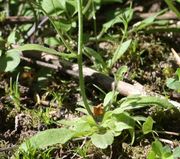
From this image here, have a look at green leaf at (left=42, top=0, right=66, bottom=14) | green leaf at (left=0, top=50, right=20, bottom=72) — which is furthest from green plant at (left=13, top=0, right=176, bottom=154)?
green leaf at (left=42, top=0, right=66, bottom=14)

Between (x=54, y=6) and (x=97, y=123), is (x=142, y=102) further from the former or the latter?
(x=54, y=6)

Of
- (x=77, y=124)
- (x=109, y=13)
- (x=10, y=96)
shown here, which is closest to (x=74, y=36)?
(x=109, y=13)

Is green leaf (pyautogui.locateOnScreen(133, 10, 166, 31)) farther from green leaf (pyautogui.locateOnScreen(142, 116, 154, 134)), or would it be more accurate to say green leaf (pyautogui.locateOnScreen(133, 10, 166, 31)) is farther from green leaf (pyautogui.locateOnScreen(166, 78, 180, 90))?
green leaf (pyautogui.locateOnScreen(142, 116, 154, 134))

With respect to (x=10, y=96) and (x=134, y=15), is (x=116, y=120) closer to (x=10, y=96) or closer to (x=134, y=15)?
(x=10, y=96)

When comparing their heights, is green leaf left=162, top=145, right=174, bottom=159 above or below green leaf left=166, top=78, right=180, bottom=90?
below

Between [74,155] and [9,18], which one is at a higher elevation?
[9,18]

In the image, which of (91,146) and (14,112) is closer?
(91,146)

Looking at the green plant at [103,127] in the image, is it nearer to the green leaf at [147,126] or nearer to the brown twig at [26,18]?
the green leaf at [147,126]
